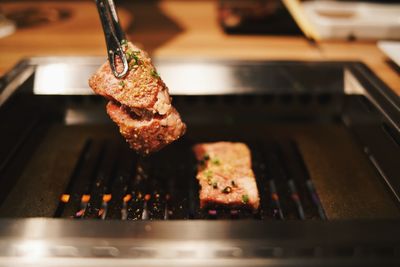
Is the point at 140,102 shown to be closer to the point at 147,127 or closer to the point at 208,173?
the point at 147,127

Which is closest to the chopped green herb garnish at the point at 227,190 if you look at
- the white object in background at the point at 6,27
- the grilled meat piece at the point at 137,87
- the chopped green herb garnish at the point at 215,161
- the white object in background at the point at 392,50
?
the chopped green herb garnish at the point at 215,161

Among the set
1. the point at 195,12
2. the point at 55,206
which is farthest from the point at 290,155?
the point at 195,12

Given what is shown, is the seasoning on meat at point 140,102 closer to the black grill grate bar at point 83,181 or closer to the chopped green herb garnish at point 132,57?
the chopped green herb garnish at point 132,57

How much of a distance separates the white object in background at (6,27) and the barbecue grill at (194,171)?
0.71 meters

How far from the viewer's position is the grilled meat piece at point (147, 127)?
1.70 metres

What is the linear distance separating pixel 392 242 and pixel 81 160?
159 centimetres

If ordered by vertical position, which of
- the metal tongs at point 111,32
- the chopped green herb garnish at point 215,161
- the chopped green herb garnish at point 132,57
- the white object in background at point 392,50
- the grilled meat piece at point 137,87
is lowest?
the chopped green herb garnish at point 215,161

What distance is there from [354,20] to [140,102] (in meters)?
2.02

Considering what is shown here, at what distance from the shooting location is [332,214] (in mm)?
1808

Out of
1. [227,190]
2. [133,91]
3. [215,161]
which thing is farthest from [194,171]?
[133,91]

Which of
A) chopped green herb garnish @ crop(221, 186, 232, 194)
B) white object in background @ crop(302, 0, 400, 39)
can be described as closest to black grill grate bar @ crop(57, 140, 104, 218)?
chopped green herb garnish @ crop(221, 186, 232, 194)

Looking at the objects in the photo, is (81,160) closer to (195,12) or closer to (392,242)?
(392,242)

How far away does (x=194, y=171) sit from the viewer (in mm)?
2184

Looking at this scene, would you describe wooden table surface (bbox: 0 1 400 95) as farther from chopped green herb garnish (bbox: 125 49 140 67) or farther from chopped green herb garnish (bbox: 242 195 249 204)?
chopped green herb garnish (bbox: 242 195 249 204)
